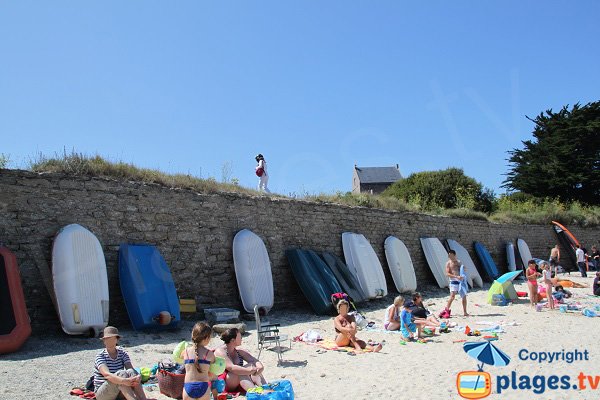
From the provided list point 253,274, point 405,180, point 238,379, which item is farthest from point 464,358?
point 405,180

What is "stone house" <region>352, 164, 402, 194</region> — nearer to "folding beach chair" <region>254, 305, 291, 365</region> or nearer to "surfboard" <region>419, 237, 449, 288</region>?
"surfboard" <region>419, 237, 449, 288</region>

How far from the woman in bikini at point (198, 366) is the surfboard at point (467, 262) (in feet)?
36.0

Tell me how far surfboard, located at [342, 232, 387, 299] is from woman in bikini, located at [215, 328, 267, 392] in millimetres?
5800

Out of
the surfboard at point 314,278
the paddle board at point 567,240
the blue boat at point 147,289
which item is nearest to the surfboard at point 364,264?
the surfboard at point 314,278

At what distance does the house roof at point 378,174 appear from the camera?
4438 centimetres

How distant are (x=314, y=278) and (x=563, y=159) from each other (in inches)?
884

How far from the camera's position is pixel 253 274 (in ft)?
26.9

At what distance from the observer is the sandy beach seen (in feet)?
13.8

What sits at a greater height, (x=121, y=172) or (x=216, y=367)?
(x=121, y=172)

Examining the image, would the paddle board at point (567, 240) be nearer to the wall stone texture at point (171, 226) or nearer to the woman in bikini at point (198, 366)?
the wall stone texture at point (171, 226)

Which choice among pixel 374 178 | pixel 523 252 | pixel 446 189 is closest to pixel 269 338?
pixel 523 252

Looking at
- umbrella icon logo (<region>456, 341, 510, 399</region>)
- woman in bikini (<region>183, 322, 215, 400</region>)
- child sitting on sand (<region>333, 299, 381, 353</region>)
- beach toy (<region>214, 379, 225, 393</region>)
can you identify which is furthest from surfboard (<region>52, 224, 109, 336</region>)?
umbrella icon logo (<region>456, 341, 510, 399</region>)

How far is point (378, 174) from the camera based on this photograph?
45.2m

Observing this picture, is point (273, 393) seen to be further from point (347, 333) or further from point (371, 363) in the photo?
point (347, 333)
